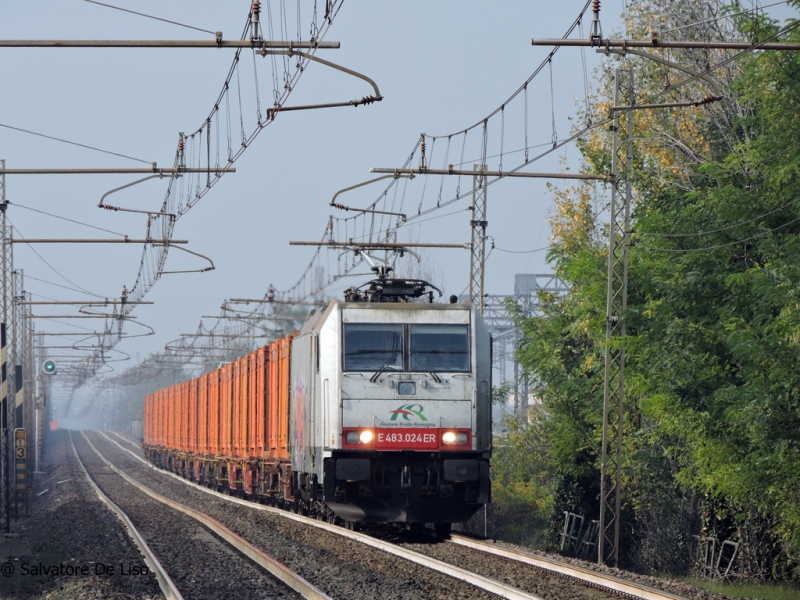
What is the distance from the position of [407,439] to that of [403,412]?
0.39 meters

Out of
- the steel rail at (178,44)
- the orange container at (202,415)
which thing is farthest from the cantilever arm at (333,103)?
the orange container at (202,415)

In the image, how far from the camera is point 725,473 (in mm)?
17516

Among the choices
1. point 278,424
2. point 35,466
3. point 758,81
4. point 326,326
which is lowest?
point 35,466

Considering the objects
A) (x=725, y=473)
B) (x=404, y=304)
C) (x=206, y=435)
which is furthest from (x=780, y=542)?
(x=206, y=435)

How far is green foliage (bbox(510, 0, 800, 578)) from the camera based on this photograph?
16.3m

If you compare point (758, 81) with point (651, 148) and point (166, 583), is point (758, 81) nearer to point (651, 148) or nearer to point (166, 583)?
point (651, 148)

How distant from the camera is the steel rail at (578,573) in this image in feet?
36.2

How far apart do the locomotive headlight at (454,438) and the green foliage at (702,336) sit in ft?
13.4

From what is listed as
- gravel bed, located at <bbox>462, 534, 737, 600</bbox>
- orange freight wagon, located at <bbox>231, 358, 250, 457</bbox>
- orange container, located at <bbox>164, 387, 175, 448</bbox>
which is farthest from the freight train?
orange container, located at <bbox>164, 387, 175, 448</bbox>

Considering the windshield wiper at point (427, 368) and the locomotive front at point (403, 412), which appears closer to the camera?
the locomotive front at point (403, 412)

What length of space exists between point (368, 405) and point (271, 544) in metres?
2.87

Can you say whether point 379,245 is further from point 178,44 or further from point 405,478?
point 178,44

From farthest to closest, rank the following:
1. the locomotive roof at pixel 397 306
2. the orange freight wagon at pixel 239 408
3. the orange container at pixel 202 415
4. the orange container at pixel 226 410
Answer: the orange container at pixel 202 415
the orange container at pixel 226 410
the orange freight wagon at pixel 239 408
the locomotive roof at pixel 397 306

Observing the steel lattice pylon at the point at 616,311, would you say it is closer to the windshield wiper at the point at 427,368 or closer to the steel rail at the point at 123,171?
the windshield wiper at the point at 427,368
